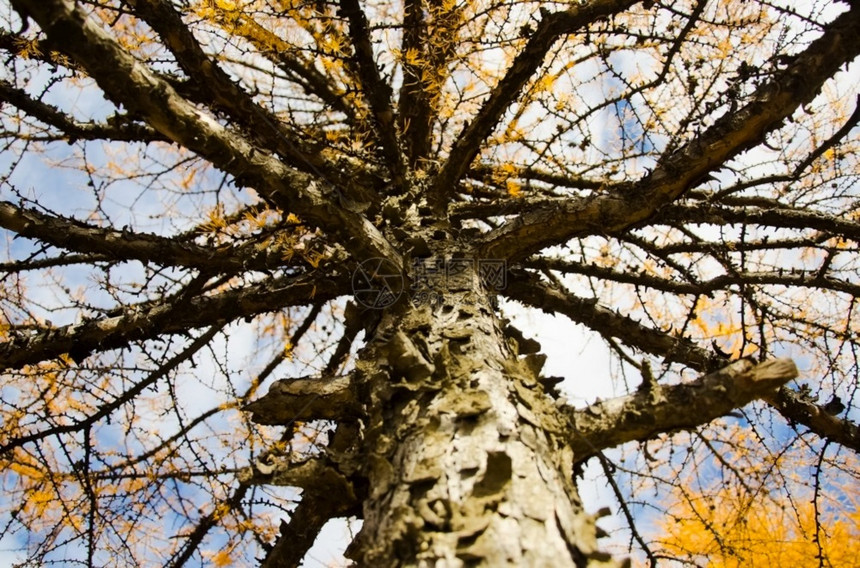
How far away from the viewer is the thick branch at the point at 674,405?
1.45 m

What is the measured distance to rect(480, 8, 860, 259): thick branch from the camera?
1.82m

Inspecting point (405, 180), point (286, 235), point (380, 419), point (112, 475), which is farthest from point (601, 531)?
point (112, 475)

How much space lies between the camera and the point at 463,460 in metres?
1.32

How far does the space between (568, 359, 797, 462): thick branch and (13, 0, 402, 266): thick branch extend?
0.97 metres

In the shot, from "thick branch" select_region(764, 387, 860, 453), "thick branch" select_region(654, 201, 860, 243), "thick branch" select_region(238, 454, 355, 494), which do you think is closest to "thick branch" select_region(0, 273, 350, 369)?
"thick branch" select_region(238, 454, 355, 494)

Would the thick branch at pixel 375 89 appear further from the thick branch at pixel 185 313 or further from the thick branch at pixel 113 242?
the thick branch at pixel 113 242

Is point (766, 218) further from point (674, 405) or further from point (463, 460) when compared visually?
point (463, 460)

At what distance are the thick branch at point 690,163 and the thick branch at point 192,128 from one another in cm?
57

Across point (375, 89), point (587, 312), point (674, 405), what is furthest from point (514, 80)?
point (674, 405)

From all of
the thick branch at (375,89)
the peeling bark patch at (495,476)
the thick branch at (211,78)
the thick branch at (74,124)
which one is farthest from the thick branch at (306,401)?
the thick branch at (74,124)

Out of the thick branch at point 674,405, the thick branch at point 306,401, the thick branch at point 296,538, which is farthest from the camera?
the thick branch at point 296,538

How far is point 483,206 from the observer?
330cm

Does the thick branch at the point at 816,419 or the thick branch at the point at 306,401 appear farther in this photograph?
the thick branch at the point at 816,419

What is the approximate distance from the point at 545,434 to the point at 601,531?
0.29 metres
